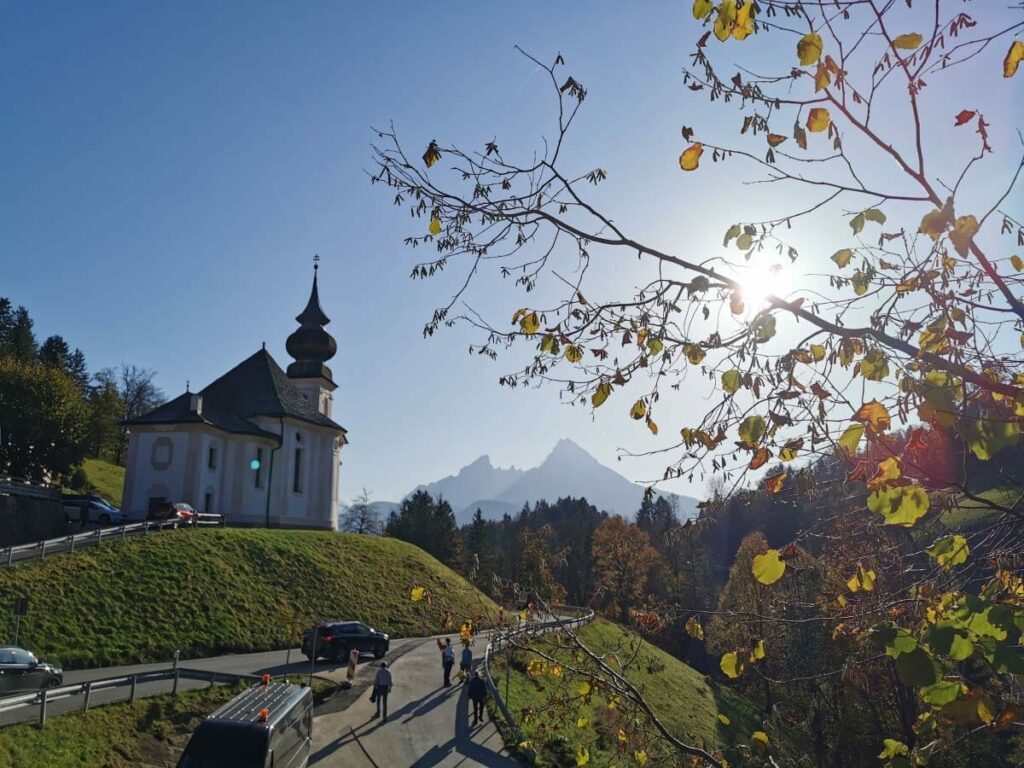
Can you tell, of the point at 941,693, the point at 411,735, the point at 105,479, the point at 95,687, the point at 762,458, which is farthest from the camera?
the point at 105,479

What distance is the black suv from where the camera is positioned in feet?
86.6

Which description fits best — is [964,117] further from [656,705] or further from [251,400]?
[251,400]

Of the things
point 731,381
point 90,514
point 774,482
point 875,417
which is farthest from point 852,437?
point 90,514

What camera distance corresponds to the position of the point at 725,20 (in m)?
3.42

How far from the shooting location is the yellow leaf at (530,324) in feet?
15.0

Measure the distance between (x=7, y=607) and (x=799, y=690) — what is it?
109 feet

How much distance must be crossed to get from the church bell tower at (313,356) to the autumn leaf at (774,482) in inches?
2129

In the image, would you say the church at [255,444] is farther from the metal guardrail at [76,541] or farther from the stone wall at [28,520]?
the metal guardrail at [76,541]

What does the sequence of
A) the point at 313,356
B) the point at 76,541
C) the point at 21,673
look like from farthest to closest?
the point at 313,356
the point at 76,541
the point at 21,673

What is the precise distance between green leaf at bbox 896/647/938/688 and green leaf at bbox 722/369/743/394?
152 cm

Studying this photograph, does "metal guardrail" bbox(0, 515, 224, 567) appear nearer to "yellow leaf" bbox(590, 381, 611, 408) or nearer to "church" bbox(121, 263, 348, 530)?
"church" bbox(121, 263, 348, 530)

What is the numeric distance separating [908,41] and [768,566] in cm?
269

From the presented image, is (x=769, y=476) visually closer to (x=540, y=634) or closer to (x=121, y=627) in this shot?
(x=540, y=634)

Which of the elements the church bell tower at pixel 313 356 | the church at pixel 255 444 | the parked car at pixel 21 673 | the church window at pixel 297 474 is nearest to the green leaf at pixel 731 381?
the parked car at pixel 21 673
